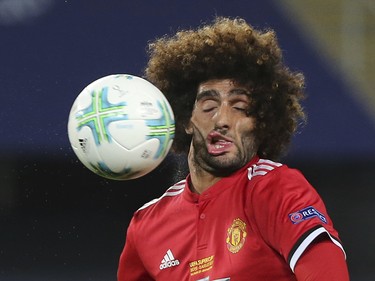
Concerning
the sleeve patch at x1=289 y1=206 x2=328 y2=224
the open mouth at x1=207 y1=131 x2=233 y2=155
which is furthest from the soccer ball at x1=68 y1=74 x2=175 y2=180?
the sleeve patch at x1=289 y1=206 x2=328 y2=224

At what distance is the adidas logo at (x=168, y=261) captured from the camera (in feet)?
10.8

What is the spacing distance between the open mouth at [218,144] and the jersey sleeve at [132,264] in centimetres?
55

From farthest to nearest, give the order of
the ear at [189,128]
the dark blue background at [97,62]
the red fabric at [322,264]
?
the dark blue background at [97,62]
the ear at [189,128]
the red fabric at [322,264]

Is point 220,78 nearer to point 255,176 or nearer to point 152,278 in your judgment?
point 255,176

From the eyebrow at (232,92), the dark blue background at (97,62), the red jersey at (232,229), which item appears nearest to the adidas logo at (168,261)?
the red jersey at (232,229)

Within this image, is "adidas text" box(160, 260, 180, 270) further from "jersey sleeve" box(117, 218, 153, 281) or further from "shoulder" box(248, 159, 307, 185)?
"shoulder" box(248, 159, 307, 185)

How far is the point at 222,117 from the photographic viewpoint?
3215 millimetres

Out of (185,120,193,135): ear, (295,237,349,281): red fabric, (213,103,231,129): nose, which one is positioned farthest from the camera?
(185,120,193,135): ear

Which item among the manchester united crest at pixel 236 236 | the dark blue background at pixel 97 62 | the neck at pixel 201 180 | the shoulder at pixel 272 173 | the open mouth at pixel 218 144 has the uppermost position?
the dark blue background at pixel 97 62

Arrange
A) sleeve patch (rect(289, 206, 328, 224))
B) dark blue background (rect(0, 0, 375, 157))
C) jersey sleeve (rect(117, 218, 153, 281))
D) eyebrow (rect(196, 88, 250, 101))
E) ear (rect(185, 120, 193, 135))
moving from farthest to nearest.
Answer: dark blue background (rect(0, 0, 375, 157)) < jersey sleeve (rect(117, 218, 153, 281)) < ear (rect(185, 120, 193, 135)) < eyebrow (rect(196, 88, 250, 101)) < sleeve patch (rect(289, 206, 328, 224))

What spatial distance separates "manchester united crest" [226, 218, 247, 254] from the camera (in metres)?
3.04

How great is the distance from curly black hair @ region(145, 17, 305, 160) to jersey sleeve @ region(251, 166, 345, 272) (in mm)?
349

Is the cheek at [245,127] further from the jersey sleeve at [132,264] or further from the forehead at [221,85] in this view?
the jersey sleeve at [132,264]

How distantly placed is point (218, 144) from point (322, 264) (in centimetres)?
66
